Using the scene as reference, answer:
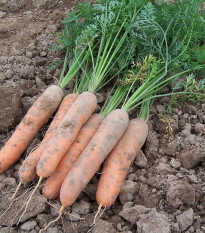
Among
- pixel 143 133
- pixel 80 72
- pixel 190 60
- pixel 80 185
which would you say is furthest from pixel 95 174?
pixel 190 60

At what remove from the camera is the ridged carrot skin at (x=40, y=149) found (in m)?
2.58

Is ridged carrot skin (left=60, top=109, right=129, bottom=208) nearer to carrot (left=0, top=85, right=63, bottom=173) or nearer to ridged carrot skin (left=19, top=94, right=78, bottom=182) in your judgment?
ridged carrot skin (left=19, top=94, right=78, bottom=182)

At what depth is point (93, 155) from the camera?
8.62ft

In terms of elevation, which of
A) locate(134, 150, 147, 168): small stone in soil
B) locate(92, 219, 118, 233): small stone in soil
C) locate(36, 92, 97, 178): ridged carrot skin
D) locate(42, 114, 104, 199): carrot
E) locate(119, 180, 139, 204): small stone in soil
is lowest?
locate(119, 180, 139, 204): small stone in soil

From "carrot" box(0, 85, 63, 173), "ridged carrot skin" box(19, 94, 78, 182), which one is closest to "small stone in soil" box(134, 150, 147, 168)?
"ridged carrot skin" box(19, 94, 78, 182)

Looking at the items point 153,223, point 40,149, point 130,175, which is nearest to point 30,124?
point 40,149

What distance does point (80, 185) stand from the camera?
2.49 m

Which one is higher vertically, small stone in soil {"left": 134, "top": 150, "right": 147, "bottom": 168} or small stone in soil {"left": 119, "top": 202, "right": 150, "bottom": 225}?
small stone in soil {"left": 134, "top": 150, "right": 147, "bottom": 168}

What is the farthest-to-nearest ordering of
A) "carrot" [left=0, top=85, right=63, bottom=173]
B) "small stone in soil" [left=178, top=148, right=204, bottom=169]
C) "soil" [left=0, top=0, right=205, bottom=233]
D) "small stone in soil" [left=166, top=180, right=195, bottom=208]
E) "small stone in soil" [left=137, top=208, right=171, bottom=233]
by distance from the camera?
1. "carrot" [left=0, top=85, right=63, bottom=173]
2. "small stone in soil" [left=178, top=148, right=204, bottom=169]
3. "small stone in soil" [left=166, top=180, right=195, bottom=208]
4. "soil" [left=0, top=0, right=205, bottom=233]
5. "small stone in soil" [left=137, top=208, right=171, bottom=233]

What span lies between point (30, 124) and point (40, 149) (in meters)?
0.34

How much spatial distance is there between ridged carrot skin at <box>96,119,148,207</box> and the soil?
8cm

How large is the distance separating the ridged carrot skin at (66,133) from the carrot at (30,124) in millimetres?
269

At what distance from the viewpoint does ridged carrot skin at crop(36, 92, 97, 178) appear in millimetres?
2561

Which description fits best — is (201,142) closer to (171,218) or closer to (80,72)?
(171,218)
